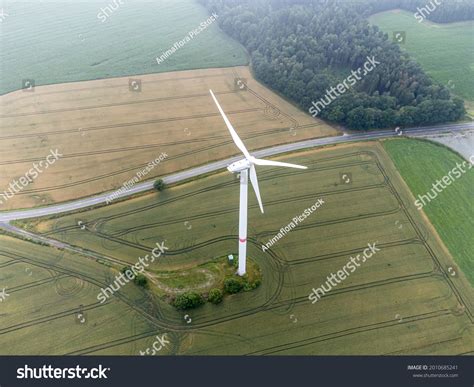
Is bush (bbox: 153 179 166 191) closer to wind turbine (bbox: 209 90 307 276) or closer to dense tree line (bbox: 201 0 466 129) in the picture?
wind turbine (bbox: 209 90 307 276)

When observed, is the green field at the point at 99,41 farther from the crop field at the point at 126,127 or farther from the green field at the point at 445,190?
the green field at the point at 445,190

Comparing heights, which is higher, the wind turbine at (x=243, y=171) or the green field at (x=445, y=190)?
the wind turbine at (x=243, y=171)

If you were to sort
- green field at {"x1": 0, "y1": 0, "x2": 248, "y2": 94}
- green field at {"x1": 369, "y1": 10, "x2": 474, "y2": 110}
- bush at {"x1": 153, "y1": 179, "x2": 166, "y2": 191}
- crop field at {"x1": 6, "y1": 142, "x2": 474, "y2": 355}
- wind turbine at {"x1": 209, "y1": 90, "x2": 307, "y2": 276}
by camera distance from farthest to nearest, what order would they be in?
1. green field at {"x1": 0, "y1": 0, "x2": 248, "y2": 94}
2. green field at {"x1": 369, "y1": 10, "x2": 474, "y2": 110}
3. bush at {"x1": 153, "y1": 179, "x2": 166, "y2": 191}
4. crop field at {"x1": 6, "y1": 142, "x2": 474, "y2": 355}
5. wind turbine at {"x1": 209, "y1": 90, "x2": 307, "y2": 276}
